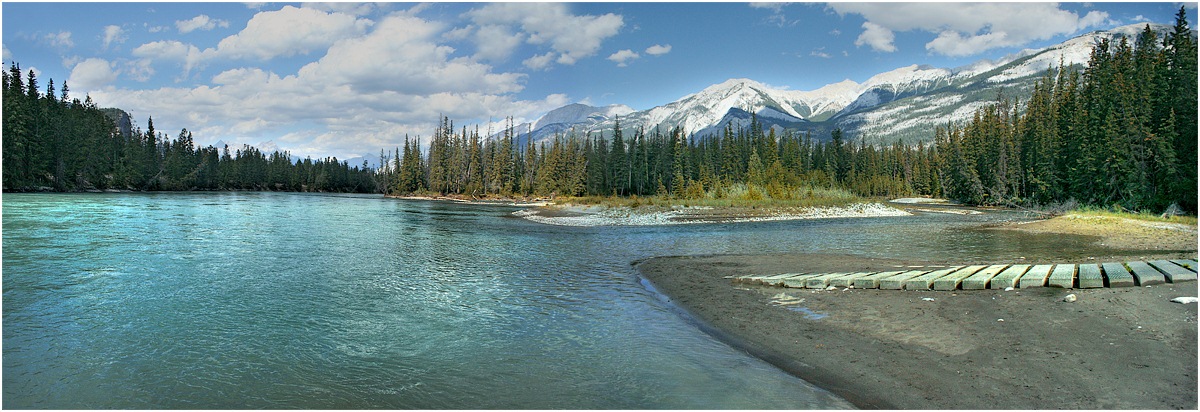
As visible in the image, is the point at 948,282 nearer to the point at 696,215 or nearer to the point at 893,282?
the point at 893,282

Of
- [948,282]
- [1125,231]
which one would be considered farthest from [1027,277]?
[1125,231]

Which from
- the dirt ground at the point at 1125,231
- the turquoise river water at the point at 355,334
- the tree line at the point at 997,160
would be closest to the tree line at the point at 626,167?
the tree line at the point at 997,160

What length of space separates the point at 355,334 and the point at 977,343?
972cm

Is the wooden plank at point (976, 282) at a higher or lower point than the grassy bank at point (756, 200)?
lower

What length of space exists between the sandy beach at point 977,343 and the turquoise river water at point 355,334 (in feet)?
2.68

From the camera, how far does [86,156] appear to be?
90125 mm

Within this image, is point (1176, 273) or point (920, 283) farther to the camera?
point (920, 283)

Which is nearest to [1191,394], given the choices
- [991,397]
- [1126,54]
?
[991,397]

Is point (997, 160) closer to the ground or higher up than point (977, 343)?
higher up

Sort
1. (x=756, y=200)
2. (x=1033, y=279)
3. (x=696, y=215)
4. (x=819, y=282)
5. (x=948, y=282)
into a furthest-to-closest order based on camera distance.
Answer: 1. (x=756, y=200)
2. (x=696, y=215)
3. (x=819, y=282)
4. (x=948, y=282)
5. (x=1033, y=279)

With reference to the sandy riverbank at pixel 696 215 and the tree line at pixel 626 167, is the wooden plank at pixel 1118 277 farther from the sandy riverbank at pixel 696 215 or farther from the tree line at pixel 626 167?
the tree line at pixel 626 167

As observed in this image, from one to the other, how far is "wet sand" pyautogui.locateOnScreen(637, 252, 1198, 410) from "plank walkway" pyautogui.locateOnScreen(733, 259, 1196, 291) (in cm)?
34

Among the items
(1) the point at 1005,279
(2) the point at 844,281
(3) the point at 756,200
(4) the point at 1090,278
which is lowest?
(2) the point at 844,281

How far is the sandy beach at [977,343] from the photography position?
6.05 meters
